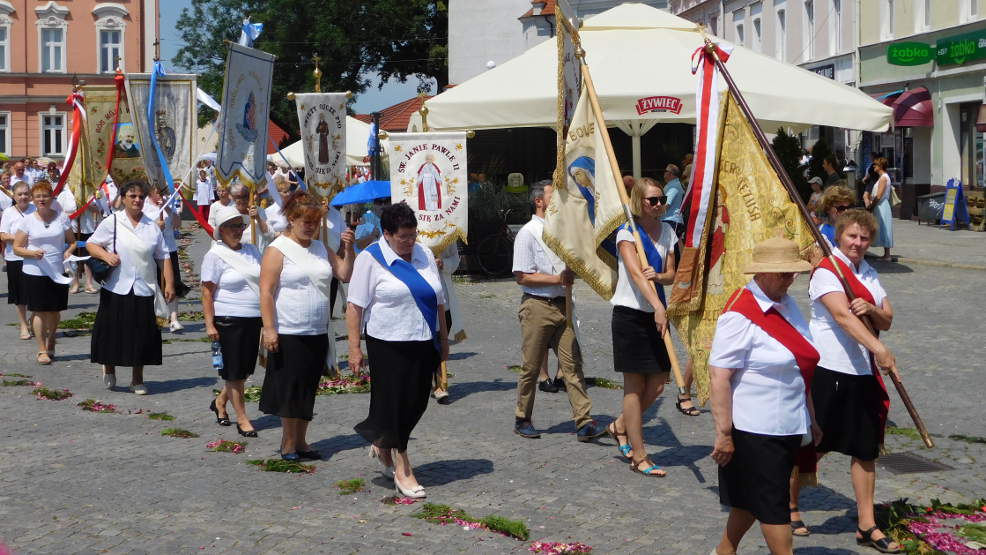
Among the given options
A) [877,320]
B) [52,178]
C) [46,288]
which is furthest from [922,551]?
[52,178]

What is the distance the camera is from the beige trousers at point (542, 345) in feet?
28.5

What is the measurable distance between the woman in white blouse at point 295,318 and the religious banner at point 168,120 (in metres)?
5.52

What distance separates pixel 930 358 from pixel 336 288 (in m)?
5.88

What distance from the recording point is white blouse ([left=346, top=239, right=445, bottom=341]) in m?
7.29

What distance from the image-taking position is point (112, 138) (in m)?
15.1

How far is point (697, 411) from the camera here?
9500 mm

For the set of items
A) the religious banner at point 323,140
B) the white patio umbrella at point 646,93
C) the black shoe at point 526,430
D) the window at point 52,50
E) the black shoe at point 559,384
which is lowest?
the black shoe at point 526,430

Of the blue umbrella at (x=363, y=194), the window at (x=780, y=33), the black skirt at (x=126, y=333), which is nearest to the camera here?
the black skirt at (x=126, y=333)

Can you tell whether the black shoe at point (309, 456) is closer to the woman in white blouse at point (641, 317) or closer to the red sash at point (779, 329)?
the woman in white blouse at point (641, 317)

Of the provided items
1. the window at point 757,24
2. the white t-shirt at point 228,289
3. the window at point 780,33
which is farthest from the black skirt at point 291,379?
the window at point 757,24

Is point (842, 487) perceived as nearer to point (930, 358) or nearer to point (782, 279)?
point (782, 279)

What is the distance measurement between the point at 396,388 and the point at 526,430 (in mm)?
1704

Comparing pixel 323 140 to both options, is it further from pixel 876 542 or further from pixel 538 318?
pixel 876 542

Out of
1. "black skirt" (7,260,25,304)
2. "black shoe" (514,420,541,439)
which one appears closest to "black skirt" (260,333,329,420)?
"black shoe" (514,420,541,439)
